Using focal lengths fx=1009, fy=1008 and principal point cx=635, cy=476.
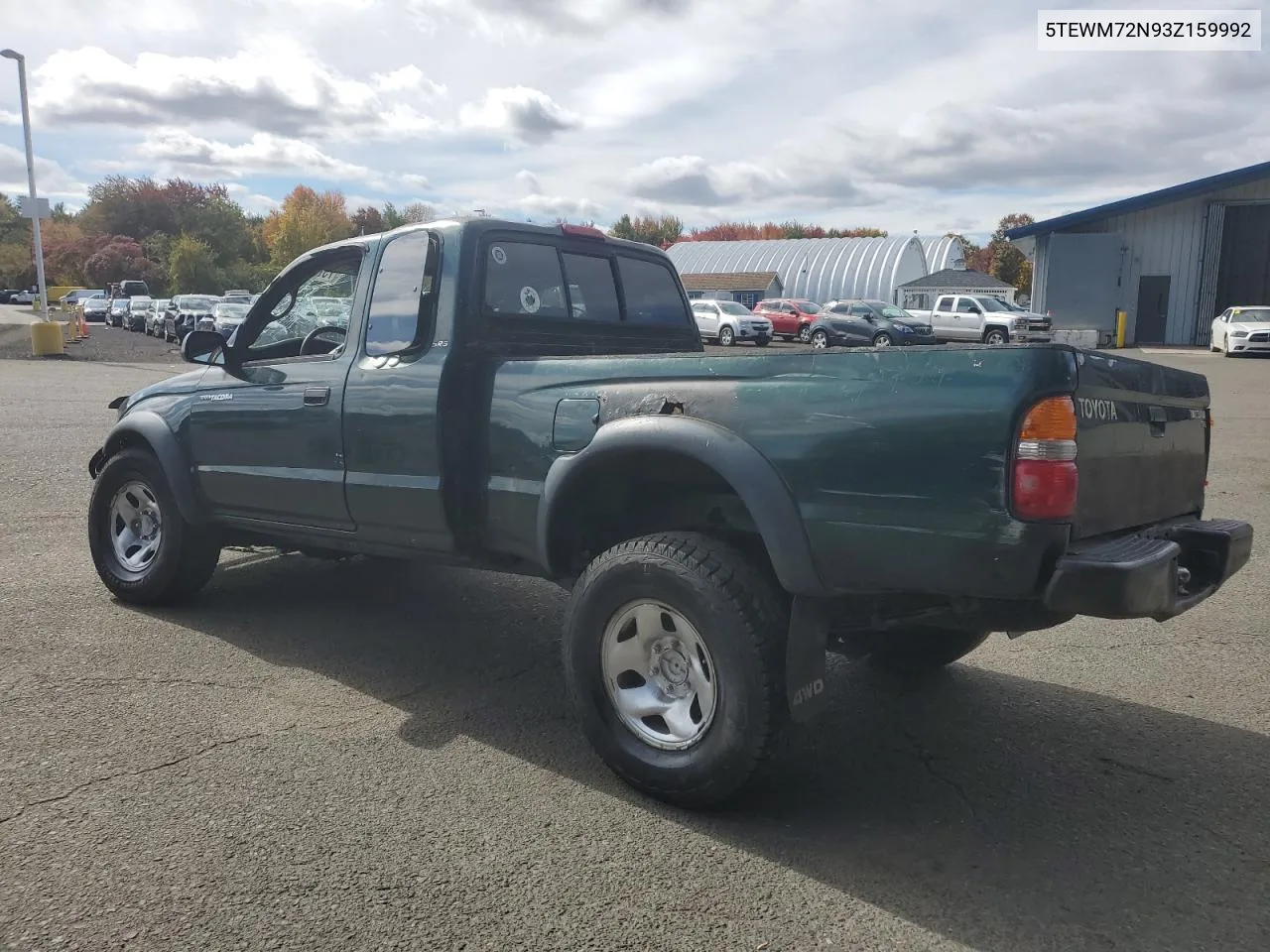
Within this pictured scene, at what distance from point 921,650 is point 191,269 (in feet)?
254

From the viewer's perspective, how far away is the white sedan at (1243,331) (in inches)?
1139

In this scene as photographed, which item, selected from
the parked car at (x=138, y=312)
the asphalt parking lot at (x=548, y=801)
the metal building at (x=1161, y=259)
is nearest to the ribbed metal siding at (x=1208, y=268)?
the metal building at (x=1161, y=259)

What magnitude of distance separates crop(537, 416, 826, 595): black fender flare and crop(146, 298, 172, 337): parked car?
37.9m

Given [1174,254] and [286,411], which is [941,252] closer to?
[1174,254]

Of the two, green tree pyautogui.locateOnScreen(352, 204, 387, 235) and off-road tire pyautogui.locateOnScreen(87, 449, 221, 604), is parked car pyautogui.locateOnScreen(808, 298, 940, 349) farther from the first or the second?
green tree pyautogui.locateOnScreen(352, 204, 387, 235)

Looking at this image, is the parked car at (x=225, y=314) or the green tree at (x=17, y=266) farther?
the green tree at (x=17, y=266)

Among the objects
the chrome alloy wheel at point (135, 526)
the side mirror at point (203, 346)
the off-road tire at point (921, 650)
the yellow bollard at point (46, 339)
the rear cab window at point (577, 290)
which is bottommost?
the off-road tire at point (921, 650)

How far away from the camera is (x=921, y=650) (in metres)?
4.43

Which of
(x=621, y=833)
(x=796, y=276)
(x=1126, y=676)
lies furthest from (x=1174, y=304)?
(x=621, y=833)

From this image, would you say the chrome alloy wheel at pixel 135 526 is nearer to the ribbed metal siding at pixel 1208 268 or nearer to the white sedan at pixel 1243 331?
the white sedan at pixel 1243 331

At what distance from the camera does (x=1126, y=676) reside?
180 inches

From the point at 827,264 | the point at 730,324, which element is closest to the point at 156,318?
the point at 730,324

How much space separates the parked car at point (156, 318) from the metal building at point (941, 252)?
174 ft

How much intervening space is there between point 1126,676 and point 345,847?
3.47 m
